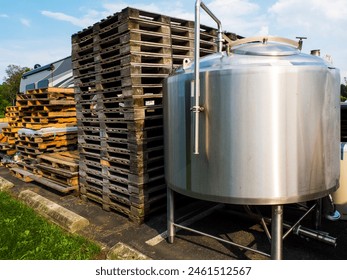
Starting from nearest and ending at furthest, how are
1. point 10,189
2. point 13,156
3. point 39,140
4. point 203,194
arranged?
point 203,194, point 10,189, point 39,140, point 13,156

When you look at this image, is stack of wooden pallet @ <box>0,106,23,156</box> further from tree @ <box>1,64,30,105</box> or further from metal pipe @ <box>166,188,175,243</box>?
tree @ <box>1,64,30,105</box>

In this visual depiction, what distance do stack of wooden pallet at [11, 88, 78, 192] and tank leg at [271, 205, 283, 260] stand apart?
5.02 meters

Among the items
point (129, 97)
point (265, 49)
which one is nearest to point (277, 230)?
point (265, 49)

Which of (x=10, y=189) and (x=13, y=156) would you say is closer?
(x=10, y=189)

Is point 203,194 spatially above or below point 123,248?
above

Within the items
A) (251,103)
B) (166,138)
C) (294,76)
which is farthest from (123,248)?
(294,76)

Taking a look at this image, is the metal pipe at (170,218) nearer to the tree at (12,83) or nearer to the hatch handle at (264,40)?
the hatch handle at (264,40)

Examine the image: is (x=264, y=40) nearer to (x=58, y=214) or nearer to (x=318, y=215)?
(x=318, y=215)

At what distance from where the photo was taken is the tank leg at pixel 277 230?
115 inches

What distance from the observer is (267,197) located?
9.32 ft

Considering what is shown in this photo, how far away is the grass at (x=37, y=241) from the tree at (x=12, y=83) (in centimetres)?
4805

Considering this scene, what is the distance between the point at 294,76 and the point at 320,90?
1.17ft

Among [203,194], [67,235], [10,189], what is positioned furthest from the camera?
[10,189]
